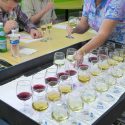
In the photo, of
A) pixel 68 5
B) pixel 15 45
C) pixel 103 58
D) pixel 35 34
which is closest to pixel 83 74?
pixel 103 58

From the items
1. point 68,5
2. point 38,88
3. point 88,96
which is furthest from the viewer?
point 68,5

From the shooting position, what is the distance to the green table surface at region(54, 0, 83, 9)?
16.8ft

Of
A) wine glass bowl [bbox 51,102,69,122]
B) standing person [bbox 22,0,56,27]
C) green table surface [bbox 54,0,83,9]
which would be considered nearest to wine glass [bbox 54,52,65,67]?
wine glass bowl [bbox 51,102,69,122]

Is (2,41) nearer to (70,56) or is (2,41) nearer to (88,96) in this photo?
(70,56)

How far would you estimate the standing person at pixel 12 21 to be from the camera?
2.41 meters

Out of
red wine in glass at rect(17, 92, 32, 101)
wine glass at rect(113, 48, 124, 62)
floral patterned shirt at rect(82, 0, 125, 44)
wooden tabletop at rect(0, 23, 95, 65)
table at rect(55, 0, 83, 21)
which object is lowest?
table at rect(55, 0, 83, 21)

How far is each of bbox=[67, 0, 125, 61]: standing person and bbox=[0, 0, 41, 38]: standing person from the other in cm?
55

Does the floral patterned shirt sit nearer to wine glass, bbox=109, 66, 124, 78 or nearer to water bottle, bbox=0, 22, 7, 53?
wine glass, bbox=109, 66, 124, 78

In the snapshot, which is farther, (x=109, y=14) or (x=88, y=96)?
(x=109, y=14)

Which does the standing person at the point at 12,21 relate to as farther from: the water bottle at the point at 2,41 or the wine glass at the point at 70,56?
the wine glass at the point at 70,56

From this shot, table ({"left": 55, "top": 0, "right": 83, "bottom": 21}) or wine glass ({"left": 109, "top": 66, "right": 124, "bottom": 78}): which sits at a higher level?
wine glass ({"left": 109, "top": 66, "right": 124, "bottom": 78})

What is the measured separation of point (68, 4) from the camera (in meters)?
5.44

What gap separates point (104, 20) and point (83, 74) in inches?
25.7

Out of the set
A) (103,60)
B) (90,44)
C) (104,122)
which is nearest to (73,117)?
(104,122)
